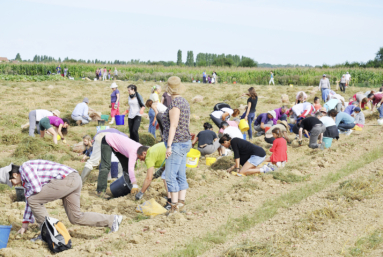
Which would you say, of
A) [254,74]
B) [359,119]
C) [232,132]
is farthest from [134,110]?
[254,74]

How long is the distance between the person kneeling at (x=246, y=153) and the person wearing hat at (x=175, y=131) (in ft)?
8.35

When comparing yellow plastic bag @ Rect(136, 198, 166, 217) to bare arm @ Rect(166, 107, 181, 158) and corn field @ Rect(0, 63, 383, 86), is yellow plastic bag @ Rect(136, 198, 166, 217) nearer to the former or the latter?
bare arm @ Rect(166, 107, 181, 158)

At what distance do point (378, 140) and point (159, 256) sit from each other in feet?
28.7

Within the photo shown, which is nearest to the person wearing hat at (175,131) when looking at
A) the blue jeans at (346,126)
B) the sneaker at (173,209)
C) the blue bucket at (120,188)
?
the sneaker at (173,209)

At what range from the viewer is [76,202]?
4.62 m

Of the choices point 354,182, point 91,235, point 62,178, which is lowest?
point 91,235

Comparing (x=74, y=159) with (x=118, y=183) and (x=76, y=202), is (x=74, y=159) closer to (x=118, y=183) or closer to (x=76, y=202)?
(x=118, y=183)

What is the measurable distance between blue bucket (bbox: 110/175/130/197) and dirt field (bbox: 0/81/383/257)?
0.12 metres

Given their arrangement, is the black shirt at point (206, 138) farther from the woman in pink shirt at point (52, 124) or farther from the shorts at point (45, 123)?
the shorts at point (45, 123)

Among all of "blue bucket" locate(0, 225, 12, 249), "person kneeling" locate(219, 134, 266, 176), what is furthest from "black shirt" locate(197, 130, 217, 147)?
"blue bucket" locate(0, 225, 12, 249)

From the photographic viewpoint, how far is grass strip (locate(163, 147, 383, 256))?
4.32 m

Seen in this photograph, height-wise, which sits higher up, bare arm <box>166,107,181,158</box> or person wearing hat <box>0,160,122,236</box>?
bare arm <box>166,107,181,158</box>

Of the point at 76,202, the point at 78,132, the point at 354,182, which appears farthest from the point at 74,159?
the point at 354,182

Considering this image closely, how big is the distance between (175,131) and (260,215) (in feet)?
5.93
